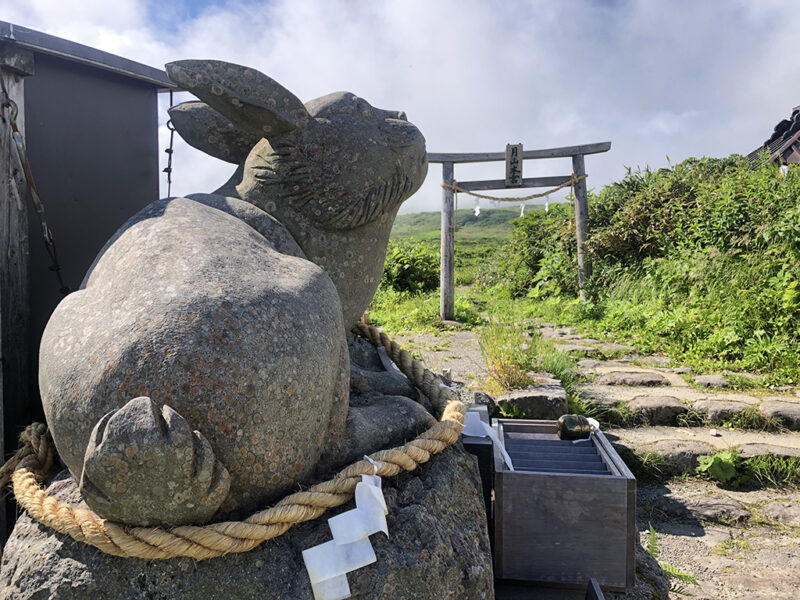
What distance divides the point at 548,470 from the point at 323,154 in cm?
134

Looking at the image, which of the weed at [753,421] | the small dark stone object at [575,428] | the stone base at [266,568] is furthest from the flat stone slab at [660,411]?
the stone base at [266,568]

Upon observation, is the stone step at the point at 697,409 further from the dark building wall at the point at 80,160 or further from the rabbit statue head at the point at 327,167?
the dark building wall at the point at 80,160

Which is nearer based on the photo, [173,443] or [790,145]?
[173,443]

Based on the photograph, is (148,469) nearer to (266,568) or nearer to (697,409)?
(266,568)

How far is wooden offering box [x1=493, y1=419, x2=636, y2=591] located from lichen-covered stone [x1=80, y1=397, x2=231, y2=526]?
1.12m

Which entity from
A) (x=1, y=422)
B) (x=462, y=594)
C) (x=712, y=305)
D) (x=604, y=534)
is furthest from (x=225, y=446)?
(x=712, y=305)

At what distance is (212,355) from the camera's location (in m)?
1.21

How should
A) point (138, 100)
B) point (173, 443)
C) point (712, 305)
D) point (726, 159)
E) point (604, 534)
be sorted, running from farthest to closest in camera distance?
point (726, 159) < point (712, 305) < point (138, 100) < point (604, 534) < point (173, 443)

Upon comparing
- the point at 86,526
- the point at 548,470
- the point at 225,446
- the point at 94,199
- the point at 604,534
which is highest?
the point at 94,199

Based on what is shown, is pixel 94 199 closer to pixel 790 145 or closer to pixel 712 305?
pixel 712 305

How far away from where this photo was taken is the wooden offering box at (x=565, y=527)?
6.23 ft

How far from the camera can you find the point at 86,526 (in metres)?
1.18

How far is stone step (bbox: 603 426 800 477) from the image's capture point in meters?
3.92

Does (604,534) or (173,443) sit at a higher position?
(173,443)
